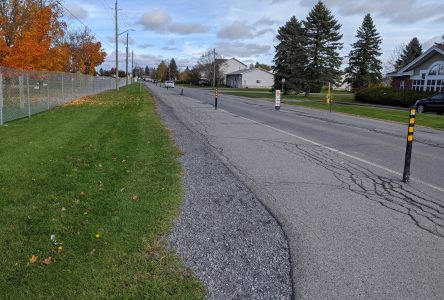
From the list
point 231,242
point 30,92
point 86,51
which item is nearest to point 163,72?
point 86,51

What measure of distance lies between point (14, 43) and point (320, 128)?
20.6 meters

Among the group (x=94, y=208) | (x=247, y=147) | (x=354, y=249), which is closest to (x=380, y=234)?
(x=354, y=249)

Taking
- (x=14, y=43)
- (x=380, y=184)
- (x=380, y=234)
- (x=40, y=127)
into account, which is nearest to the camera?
(x=380, y=234)

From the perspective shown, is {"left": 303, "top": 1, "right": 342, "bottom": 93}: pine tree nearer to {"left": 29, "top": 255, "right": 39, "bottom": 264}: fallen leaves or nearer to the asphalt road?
the asphalt road

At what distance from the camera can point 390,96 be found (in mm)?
38969

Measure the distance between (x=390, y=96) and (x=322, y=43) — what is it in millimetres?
16106

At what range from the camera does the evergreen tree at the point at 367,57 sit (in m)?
56.1

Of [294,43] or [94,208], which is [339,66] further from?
[94,208]

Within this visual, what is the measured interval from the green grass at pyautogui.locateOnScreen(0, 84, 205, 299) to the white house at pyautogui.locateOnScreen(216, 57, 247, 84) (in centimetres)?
11286

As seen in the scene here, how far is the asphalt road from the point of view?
12.2 feet

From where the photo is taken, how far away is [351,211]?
18.3 feet

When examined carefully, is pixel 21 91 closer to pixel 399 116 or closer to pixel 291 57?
pixel 399 116

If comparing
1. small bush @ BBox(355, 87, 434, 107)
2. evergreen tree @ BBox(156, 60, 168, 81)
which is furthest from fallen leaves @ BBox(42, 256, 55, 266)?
evergreen tree @ BBox(156, 60, 168, 81)

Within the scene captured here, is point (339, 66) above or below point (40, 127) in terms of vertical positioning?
above
